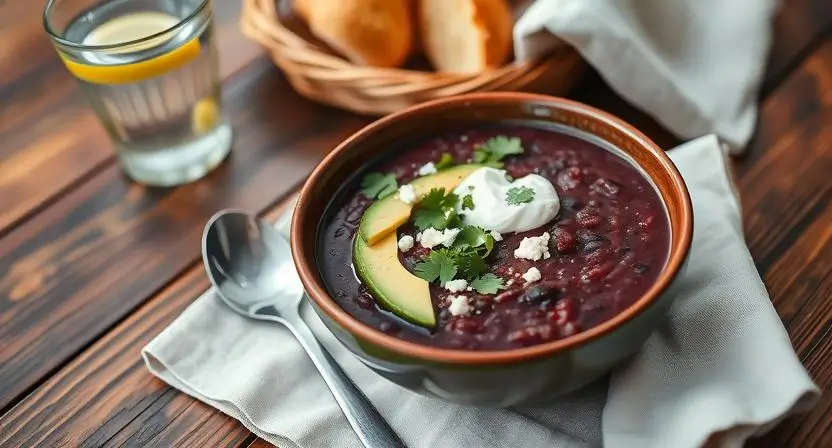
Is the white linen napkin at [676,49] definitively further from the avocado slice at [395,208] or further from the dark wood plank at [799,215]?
the avocado slice at [395,208]

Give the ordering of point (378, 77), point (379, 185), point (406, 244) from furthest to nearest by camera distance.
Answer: point (378, 77) < point (379, 185) < point (406, 244)

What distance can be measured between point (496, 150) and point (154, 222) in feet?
2.59

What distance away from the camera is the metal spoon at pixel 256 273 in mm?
1757

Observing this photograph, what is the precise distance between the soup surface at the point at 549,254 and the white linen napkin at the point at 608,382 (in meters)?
0.13

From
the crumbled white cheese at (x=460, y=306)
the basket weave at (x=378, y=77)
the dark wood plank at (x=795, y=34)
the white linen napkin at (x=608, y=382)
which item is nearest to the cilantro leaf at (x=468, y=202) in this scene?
the crumbled white cheese at (x=460, y=306)

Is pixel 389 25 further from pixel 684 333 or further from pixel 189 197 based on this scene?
pixel 684 333

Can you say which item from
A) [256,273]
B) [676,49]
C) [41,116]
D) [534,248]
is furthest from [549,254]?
[41,116]

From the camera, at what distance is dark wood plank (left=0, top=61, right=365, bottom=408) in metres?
1.87

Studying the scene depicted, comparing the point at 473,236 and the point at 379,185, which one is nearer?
the point at 473,236

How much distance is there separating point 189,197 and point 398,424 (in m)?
0.83

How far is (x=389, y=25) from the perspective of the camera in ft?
7.36

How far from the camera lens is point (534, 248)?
5.11ft

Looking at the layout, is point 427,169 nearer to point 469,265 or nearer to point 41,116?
point 469,265

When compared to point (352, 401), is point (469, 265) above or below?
above
